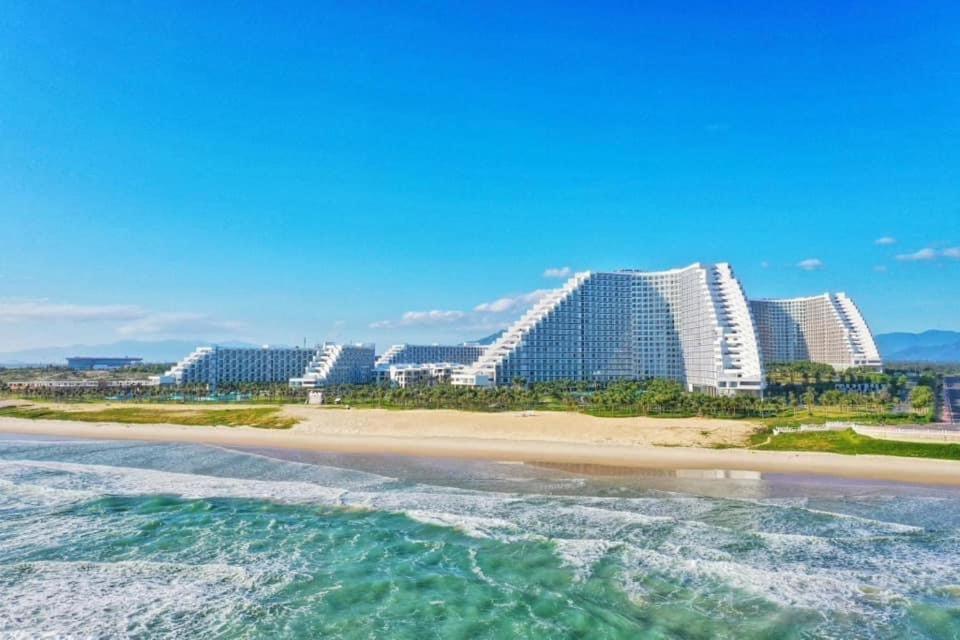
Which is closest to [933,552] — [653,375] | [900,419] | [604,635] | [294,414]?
[604,635]

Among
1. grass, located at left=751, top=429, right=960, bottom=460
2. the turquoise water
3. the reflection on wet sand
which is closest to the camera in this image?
the turquoise water

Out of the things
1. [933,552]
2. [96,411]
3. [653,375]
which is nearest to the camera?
[933,552]

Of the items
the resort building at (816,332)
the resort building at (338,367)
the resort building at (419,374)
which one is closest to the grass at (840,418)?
the resort building at (419,374)

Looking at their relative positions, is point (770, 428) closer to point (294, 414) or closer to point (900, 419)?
point (900, 419)

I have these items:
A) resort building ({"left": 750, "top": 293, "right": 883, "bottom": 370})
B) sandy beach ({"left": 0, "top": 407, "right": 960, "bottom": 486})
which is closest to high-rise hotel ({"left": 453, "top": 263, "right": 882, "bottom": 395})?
sandy beach ({"left": 0, "top": 407, "right": 960, "bottom": 486})

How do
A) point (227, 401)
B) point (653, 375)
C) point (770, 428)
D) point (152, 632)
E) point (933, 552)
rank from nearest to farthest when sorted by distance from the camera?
point (152, 632) < point (933, 552) < point (770, 428) < point (227, 401) < point (653, 375)

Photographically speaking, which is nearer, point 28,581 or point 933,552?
point 28,581

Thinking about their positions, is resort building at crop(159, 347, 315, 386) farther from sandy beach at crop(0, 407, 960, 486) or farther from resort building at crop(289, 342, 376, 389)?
sandy beach at crop(0, 407, 960, 486)
